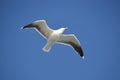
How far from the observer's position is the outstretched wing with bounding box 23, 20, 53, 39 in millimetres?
14889

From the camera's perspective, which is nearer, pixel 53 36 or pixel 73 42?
pixel 53 36

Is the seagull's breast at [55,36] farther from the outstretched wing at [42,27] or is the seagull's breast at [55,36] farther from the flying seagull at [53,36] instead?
the outstretched wing at [42,27]

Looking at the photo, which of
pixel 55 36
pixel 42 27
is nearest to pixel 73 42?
pixel 55 36

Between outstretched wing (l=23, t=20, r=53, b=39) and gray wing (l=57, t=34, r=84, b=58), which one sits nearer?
outstretched wing (l=23, t=20, r=53, b=39)

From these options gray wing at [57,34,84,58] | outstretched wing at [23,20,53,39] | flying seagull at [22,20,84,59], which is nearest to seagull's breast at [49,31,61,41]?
flying seagull at [22,20,84,59]

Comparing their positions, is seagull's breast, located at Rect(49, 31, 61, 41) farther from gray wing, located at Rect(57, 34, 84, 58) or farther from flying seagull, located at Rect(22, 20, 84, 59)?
gray wing, located at Rect(57, 34, 84, 58)

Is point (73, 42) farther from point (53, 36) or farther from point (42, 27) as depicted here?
point (42, 27)

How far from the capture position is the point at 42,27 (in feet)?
49.3

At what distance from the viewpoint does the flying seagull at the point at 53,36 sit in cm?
1492

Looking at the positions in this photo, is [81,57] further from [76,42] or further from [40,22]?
[40,22]

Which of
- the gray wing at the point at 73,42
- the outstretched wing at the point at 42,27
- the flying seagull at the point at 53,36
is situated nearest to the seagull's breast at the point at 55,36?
the flying seagull at the point at 53,36

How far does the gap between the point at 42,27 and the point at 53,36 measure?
1.22 ft

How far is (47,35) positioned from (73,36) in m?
0.73

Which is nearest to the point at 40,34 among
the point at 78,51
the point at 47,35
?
the point at 47,35
